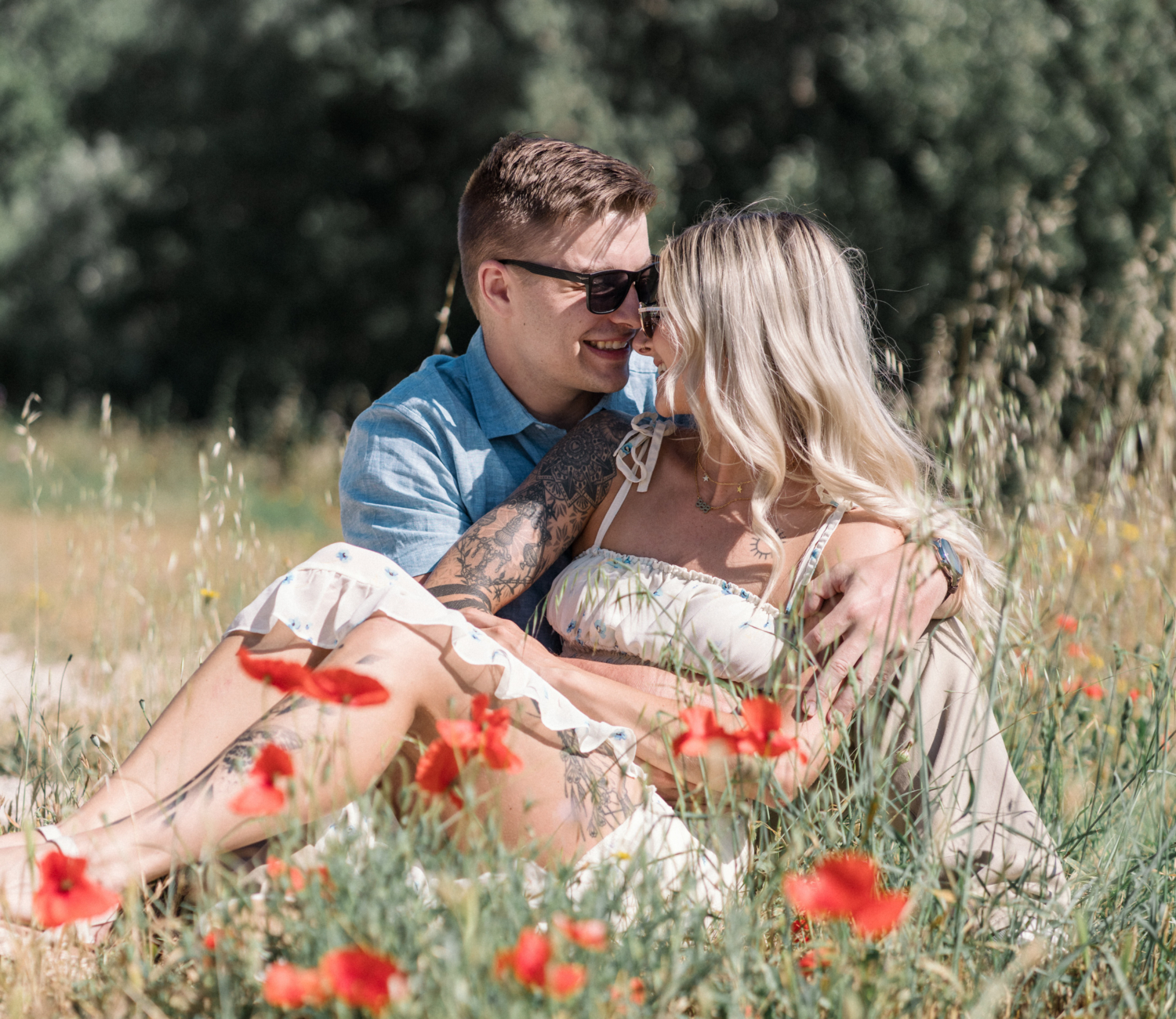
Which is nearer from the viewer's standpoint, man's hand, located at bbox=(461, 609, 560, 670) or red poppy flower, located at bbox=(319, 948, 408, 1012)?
red poppy flower, located at bbox=(319, 948, 408, 1012)

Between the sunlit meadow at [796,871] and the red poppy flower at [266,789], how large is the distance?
0.21ft

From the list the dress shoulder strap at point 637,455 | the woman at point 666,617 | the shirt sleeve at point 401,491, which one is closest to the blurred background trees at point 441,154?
the woman at point 666,617

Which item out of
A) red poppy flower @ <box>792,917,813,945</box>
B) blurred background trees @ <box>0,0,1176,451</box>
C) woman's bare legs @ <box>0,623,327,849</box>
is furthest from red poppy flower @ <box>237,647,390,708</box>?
blurred background trees @ <box>0,0,1176,451</box>

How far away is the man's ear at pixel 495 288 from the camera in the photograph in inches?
108

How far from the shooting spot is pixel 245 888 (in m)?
1.67

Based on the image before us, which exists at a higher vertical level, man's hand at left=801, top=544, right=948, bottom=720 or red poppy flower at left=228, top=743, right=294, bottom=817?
red poppy flower at left=228, top=743, right=294, bottom=817

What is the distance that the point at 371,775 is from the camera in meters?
1.72

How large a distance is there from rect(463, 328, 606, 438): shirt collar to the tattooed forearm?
1.00 metres

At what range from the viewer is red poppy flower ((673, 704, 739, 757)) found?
1383mm

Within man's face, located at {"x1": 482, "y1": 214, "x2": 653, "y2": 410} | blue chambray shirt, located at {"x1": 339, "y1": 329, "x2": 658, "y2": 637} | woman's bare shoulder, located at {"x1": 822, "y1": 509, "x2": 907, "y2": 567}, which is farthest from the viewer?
man's face, located at {"x1": 482, "y1": 214, "x2": 653, "y2": 410}

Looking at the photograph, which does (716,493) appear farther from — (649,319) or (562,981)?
(562,981)

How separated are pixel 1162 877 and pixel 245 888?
142 cm

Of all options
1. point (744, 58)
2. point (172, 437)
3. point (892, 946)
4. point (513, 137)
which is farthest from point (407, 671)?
point (172, 437)

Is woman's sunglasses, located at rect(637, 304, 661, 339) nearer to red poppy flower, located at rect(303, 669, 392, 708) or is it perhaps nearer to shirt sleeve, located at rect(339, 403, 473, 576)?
shirt sleeve, located at rect(339, 403, 473, 576)
